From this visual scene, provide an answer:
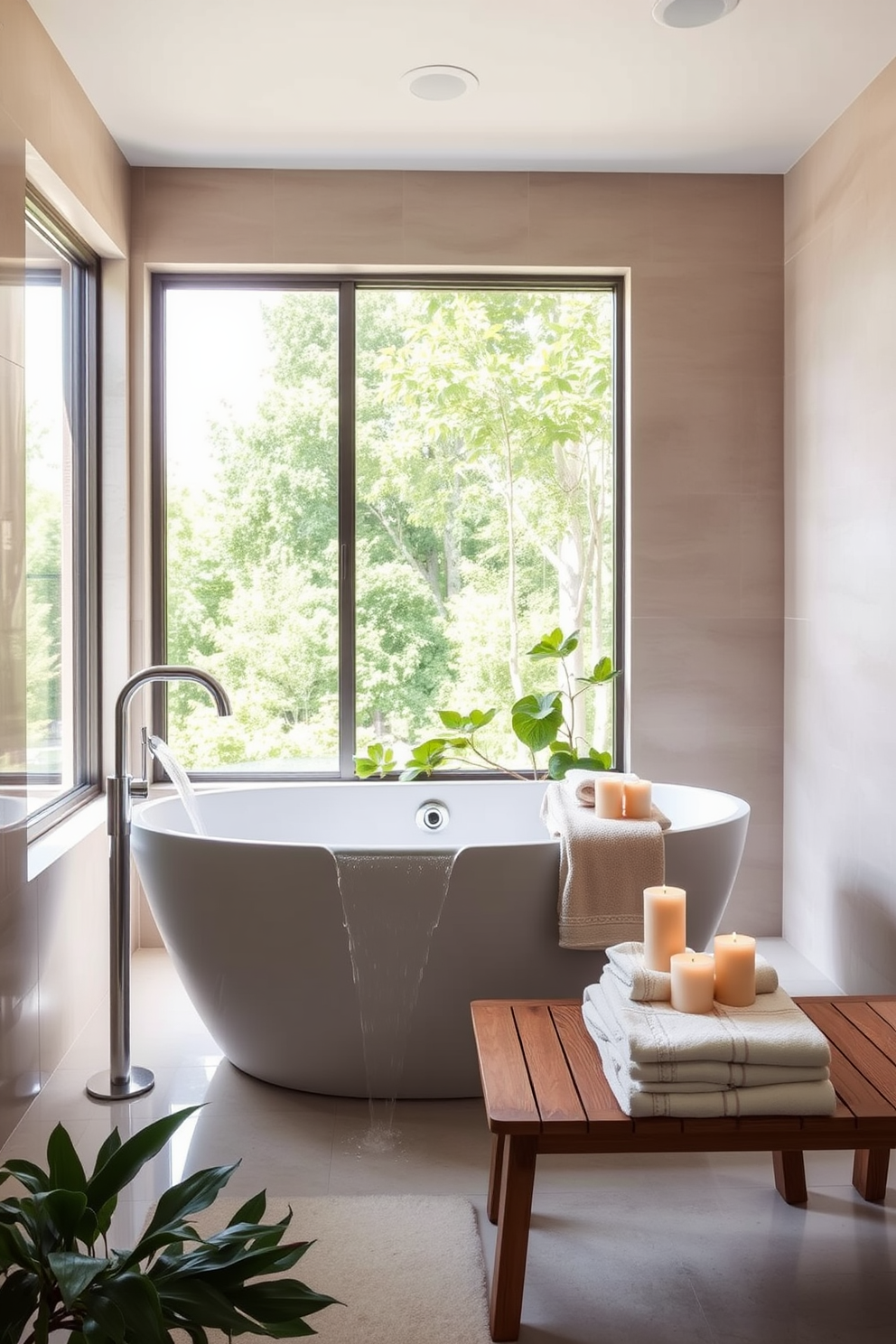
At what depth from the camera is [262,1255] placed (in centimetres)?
135

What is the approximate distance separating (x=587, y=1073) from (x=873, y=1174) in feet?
2.58

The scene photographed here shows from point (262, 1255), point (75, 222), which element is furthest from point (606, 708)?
point (262, 1255)

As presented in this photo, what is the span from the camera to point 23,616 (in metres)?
2.80


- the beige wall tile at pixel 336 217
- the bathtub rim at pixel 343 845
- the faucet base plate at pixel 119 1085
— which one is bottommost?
the faucet base plate at pixel 119 1085

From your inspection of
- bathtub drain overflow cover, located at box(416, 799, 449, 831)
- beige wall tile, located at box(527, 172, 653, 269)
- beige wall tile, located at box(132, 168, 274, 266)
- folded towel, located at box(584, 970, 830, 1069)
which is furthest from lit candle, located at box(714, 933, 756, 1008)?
beige wall tile, located at box(132, 168, 274, 266)

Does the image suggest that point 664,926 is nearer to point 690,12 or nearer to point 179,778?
point 179,778

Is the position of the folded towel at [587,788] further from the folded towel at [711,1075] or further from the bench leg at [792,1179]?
the folded towel at [711,1075]

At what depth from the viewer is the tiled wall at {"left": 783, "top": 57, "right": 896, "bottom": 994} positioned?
3215 millimetres

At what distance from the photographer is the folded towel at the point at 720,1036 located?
1841 mm

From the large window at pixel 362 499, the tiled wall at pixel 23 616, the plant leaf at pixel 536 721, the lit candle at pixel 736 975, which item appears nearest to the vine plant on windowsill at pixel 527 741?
the plant leaf at pixel 536 721

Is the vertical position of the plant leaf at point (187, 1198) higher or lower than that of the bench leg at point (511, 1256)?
higher

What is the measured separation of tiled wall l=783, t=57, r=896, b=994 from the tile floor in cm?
106

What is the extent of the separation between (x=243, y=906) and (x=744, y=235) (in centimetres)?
285

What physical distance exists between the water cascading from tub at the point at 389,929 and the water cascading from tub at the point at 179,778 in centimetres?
70
